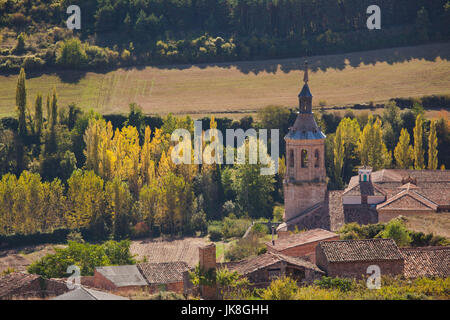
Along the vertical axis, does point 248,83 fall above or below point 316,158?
above

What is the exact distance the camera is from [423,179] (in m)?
95.0

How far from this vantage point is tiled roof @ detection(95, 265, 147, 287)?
70625mm

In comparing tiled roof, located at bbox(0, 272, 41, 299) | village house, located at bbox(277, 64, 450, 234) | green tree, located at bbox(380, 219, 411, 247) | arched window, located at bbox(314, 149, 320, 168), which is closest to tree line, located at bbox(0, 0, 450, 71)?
village house, located at bbox(277, 64, 450, 234)

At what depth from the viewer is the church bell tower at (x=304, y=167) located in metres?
86.6

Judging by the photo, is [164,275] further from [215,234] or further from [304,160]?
[215,234]

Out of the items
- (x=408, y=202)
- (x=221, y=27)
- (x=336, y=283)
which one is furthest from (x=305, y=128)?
(x=221, y=27)

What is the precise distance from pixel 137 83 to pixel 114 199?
24433 millimetres

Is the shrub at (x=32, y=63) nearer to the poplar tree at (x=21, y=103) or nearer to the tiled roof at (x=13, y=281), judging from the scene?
the poplar tree at (x=21, y=103)

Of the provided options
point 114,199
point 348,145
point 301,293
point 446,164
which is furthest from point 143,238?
point 301,293

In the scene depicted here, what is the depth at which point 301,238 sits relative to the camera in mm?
79188

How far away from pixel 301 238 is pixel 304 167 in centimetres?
891

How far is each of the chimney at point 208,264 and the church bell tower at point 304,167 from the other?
22113 mm

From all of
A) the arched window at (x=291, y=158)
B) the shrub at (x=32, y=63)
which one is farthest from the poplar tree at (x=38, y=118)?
the arched window at (x=291, y=158)

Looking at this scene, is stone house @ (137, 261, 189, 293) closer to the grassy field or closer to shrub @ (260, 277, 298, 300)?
shrub @ (260, 277, 298, 300)
